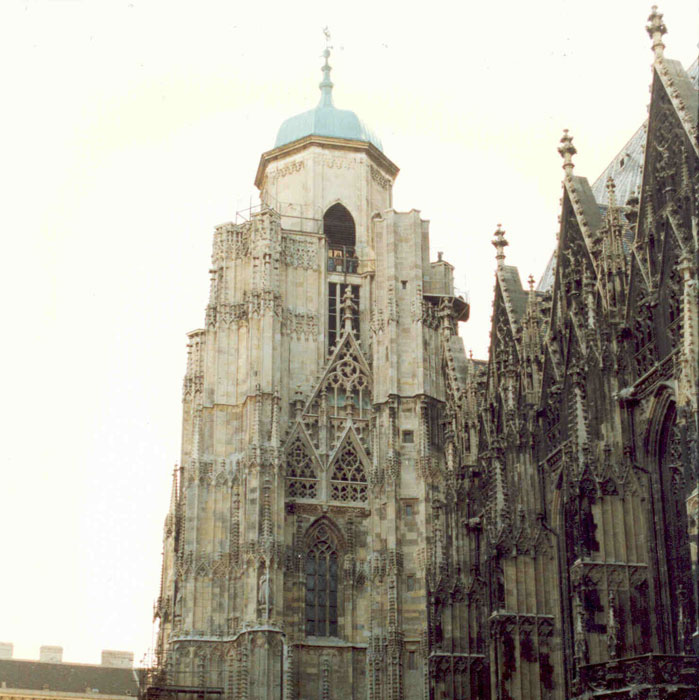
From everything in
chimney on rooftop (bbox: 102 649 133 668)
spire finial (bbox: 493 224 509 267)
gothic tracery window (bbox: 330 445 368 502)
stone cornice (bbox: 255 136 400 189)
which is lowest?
chimney on rooftop (bbox: 102 649 133 668)

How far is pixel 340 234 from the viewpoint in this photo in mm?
58688

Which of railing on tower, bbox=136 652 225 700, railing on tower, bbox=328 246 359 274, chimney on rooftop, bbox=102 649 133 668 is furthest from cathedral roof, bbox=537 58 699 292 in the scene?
chimney on rooftop, bbox=102 649 133 668

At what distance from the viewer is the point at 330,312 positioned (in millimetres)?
56688

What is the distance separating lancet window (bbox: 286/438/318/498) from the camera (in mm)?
52469

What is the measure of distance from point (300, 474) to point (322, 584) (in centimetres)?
424

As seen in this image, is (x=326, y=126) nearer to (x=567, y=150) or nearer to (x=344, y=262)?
(x=344, y=262)

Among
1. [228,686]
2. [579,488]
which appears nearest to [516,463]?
[579,488]

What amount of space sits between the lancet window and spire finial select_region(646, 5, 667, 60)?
22.3 meters

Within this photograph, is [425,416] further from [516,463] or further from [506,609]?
[506,609]

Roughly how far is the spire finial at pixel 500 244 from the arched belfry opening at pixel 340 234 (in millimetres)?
10006

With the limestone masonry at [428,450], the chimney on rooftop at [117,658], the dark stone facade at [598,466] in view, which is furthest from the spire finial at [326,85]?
the chimney on rooftop at [117,658]

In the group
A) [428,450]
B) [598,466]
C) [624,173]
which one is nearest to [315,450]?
[428,450]

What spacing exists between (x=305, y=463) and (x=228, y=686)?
913cm

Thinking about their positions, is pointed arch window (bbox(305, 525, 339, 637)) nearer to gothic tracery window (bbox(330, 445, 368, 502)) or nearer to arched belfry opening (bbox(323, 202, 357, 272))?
gothic tracery window (bbox(330, 445, 368, 502))
